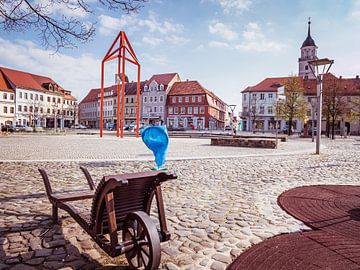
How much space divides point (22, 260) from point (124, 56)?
20.0 meters

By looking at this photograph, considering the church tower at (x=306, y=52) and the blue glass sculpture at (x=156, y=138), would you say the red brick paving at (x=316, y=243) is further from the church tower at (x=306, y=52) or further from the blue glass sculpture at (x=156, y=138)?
the church tower at (x=306, y=52)

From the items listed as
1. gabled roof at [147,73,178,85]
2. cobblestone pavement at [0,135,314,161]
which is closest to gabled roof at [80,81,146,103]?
gabled roof at [147,73,178,85]

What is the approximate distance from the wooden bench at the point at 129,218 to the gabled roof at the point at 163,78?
230 ft

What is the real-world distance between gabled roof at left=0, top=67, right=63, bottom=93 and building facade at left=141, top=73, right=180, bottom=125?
27.4 metres

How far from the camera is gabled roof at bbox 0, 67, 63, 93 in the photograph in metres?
67.1

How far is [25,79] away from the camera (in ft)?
233

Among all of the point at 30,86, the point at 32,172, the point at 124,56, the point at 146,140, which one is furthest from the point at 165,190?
the point at 30,86

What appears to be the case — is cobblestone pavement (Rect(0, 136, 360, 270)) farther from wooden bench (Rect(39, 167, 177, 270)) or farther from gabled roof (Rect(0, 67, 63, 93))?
gabled roof (Rect(0, 67, 63, 93))

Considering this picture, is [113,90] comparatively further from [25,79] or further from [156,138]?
[156,138]

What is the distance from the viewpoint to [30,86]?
231 ft

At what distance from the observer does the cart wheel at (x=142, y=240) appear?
7.75 ft

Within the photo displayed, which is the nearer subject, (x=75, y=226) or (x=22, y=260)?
(x=22, y=260)

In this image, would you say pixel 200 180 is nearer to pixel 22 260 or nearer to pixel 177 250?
pixel 177 250

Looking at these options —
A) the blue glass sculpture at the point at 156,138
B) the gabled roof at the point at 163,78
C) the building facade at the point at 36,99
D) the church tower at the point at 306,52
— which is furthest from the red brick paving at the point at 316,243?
the church tower at the point at 306,52
